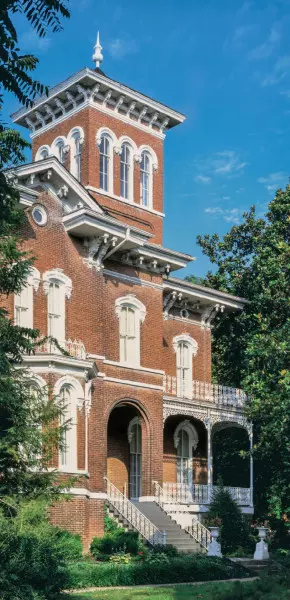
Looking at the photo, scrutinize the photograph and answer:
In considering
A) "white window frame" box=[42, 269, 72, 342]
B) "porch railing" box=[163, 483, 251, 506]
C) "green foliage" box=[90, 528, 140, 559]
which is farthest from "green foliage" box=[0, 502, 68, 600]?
"porch railing" box=[163, 483, 251, 506]

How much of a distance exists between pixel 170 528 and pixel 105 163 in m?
13.1

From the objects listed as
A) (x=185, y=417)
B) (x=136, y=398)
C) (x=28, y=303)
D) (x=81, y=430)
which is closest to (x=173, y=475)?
(x=185, y=417)

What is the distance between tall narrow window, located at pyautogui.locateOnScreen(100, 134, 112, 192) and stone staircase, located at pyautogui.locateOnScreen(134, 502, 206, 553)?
1122 cm

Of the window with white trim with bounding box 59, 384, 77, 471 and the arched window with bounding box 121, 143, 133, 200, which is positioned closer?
the window with white trim with bounding box 59, 384, 77, 471

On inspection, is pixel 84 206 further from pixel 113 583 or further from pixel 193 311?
pixel 113 583

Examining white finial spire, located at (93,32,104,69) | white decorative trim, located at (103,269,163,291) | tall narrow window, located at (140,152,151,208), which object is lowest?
white decorative trim, located at (103,269,163,291)

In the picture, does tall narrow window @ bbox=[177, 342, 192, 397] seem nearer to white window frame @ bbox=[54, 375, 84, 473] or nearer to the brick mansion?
the brick mansion

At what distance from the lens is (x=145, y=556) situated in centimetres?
2530

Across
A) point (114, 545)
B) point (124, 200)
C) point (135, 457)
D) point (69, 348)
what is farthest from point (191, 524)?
point (124, 200)

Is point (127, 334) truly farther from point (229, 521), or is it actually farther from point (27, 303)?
point (229, 521)

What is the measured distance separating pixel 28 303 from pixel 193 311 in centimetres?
1027

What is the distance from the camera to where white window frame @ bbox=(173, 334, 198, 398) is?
34.4 metres

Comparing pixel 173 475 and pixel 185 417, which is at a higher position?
pixel 185 417

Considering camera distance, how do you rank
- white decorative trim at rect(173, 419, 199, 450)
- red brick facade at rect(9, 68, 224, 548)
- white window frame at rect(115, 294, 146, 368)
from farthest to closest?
white decorative trim at rect(173, 419, 199, 450)
white window frame at rect(115, 294, 146, 368)
red brick facade at rect(9, 68, 224, 548)
